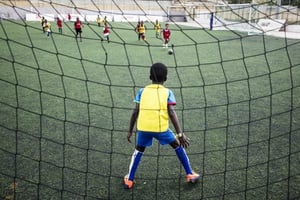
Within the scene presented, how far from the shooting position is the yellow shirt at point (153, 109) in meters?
2.72

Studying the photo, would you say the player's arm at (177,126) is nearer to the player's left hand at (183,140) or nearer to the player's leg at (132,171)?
the player's left hand at (183,140)

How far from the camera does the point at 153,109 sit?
2.73m

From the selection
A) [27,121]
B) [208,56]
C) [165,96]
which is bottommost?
[208,56]

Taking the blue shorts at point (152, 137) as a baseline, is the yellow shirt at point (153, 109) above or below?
above

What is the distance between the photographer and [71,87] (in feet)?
22.2

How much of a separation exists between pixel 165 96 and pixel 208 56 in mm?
9374

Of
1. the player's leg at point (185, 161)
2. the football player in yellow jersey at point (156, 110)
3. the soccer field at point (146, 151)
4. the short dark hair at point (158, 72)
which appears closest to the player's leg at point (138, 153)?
the football player in yellow jersey at point (156, 110)

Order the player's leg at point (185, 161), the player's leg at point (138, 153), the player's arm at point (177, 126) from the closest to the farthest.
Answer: the player's arm at point (177, 126) → the player's leg at point (138, 153) → the player's leg at point (185, 161)

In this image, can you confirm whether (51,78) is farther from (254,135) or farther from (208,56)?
(208,56)

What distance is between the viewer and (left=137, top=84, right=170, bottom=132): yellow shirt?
272 centimetres

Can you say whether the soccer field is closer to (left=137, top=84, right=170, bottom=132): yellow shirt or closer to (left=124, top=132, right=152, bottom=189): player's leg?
(left=124, top=132, right=152, bottom=189): player's leg

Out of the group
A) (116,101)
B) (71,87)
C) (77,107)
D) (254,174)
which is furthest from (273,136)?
(71,87)

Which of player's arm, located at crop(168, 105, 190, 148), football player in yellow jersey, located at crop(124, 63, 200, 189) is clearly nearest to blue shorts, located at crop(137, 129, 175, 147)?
football player in yellow jersey, located at crop(124, 63, 200, 189)

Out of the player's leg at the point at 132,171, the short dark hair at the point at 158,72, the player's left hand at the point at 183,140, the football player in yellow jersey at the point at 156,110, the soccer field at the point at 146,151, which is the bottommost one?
the soccer field at the point at 146,151
